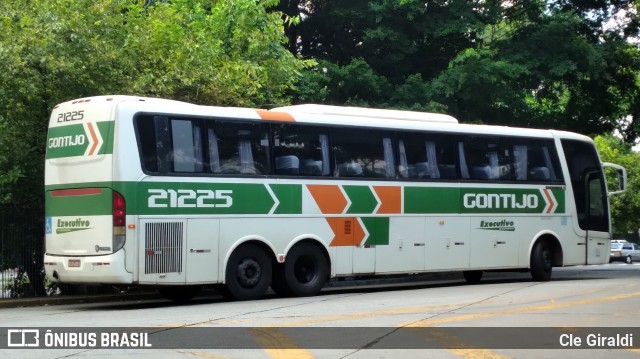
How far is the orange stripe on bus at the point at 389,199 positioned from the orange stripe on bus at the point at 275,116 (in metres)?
2.40

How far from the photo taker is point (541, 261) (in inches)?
941

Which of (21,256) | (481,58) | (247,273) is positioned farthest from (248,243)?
(481,58)

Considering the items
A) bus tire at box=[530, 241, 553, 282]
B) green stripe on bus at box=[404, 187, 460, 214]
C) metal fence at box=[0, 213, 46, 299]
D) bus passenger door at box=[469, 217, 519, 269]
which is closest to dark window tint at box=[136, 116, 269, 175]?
green stripe on bus at box=[404, 187, 460, 214]

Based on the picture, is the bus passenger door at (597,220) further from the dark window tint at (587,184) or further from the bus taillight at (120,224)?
the bus taillight at (120,224)

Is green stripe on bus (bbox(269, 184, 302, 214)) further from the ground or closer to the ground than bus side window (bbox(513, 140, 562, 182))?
closer to the ground

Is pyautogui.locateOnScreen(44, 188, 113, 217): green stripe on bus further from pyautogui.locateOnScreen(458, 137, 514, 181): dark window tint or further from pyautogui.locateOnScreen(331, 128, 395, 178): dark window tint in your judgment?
pyautogui.locateOnScreen(458, 137, 514, 181): dark window tint

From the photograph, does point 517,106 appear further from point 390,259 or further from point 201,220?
point 201,220

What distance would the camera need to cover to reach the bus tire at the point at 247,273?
18250 millimetres

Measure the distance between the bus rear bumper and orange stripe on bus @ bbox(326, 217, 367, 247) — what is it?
4609 mm

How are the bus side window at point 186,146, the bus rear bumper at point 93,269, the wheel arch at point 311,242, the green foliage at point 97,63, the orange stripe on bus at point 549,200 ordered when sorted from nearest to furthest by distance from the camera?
the bus rear bumper at point 93,269 → the bus side window at point 186,146 → the green foliage at point 97,63 → the wheel arch at point 311,242 → the orange stripe on bus at point 549,200

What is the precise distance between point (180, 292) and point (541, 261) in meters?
8.90

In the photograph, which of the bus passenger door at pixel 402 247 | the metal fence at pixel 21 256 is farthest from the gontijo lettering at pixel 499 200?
the metal fence at pixel 21 256

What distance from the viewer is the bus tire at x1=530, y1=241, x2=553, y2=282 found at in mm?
23781

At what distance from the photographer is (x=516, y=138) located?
23.4 metres
